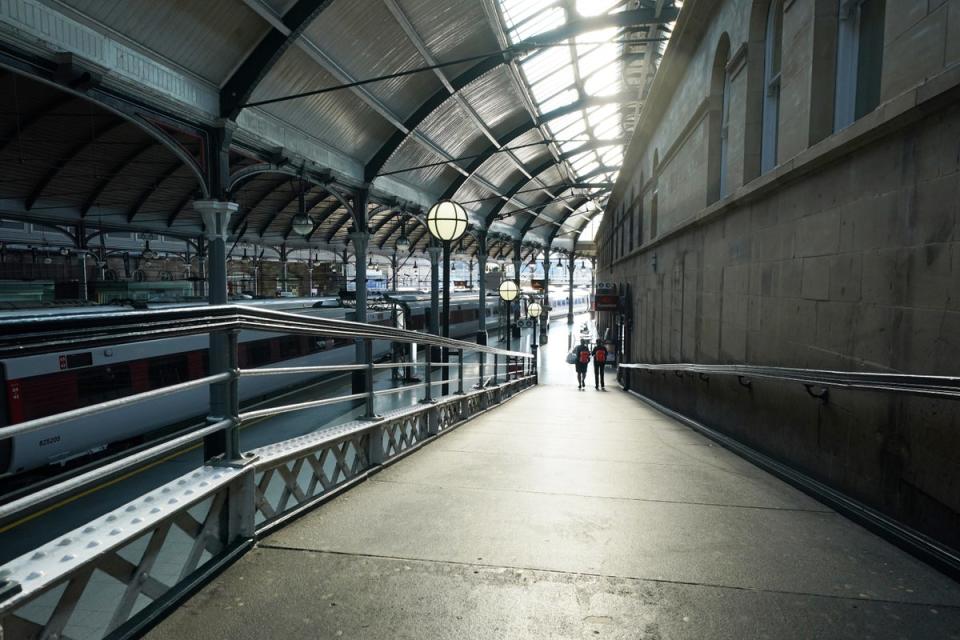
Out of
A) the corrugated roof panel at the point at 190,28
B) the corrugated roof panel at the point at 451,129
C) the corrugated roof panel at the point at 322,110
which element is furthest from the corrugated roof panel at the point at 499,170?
the corrugated roof panel at the point at 190,28

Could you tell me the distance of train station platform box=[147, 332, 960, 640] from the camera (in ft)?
7.22

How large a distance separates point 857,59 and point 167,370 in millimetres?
13456

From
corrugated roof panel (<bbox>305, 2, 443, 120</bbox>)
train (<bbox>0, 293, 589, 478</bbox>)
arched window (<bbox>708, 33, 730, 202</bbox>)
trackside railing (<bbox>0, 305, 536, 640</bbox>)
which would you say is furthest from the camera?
corrugated roof panel (<bbox>305, 2, 443, 120</bbox>)

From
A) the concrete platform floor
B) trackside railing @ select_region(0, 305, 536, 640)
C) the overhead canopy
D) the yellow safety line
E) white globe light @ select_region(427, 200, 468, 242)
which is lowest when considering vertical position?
the yellow safety line

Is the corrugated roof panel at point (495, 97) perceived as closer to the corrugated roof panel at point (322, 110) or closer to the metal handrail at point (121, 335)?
the corrugated roof panel at point (322, 110)

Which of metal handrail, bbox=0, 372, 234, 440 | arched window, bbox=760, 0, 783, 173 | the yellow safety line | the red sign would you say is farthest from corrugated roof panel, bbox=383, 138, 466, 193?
metal handrail, bbox=0, 372, 234, 440

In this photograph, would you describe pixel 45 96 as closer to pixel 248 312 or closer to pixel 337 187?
pixel 337 187

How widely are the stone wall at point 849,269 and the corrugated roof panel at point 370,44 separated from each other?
24.1 feet

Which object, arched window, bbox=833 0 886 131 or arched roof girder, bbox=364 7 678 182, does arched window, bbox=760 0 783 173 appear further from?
arched roof girder, bbox=364 7 678 182

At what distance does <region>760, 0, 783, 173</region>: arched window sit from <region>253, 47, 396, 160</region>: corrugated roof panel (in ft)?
29.9

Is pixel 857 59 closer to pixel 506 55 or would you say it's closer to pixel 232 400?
pixel 232 400

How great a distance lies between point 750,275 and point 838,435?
282 cm

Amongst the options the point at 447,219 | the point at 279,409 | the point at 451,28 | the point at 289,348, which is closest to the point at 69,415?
the point at 279,409

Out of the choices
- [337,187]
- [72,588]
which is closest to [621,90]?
[337,187]
